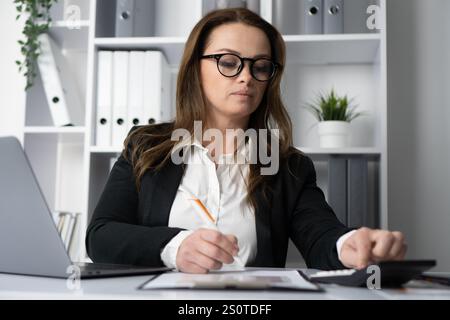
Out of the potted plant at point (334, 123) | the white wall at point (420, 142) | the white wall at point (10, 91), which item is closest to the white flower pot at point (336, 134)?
the potted plant at point (334, 123)

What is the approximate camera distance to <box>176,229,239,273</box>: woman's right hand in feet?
2.88

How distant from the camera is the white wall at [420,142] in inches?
87.1

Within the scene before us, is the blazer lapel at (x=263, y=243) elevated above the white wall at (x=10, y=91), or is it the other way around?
the white wall at (x=10, y=91)

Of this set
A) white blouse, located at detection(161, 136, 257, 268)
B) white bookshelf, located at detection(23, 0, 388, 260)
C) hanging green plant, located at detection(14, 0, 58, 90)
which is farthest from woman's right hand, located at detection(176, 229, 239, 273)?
hanging green plant, located at detection(14, 0, 58, 90)

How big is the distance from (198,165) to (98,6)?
3.11 feet

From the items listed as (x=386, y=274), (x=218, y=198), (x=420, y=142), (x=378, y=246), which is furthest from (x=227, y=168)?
(x=420, y=142)

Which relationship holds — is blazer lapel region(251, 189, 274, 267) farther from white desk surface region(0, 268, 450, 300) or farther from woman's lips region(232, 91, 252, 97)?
white desk surface region(0, 268, 450, 300)

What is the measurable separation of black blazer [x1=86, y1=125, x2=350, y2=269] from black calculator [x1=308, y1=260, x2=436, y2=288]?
1.18ft

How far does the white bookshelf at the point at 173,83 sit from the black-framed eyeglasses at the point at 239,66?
563 mm

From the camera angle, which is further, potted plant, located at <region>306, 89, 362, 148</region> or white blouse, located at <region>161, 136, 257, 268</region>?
potted plant, located at <region>306, 89, 362, 148</region>

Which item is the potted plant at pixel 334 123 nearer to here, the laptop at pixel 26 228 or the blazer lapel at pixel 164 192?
the blazer lapel at pixel 164 192

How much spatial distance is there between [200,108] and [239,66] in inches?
8.1
